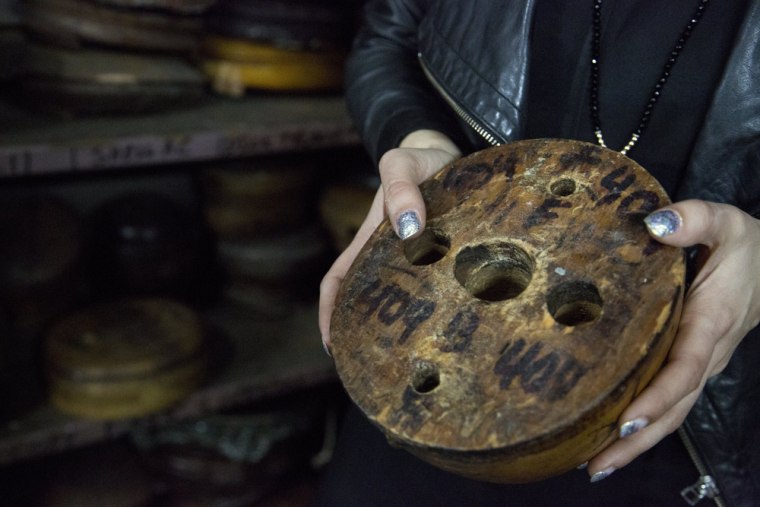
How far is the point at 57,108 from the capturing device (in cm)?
134

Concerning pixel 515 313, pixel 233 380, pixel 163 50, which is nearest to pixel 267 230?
pixel 233 380

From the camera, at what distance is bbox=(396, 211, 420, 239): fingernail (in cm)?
65

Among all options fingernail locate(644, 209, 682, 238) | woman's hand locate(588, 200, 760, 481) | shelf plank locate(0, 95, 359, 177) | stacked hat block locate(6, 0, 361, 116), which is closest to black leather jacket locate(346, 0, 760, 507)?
woman's hand locate(588, 200, 760, 481)

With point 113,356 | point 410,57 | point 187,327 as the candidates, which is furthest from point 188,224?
point 410,57

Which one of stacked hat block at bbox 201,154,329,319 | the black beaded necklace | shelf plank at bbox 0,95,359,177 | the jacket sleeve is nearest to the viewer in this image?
the black beaded necklace

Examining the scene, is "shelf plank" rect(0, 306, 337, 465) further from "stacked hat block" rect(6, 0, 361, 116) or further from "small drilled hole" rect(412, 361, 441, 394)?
"small drilled hole" rect(412, 361, 441, 394)

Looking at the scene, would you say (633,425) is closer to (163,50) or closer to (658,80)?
(658,80)

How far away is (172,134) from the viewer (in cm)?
134

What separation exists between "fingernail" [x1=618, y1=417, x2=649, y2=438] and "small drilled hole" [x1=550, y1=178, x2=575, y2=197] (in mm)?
201

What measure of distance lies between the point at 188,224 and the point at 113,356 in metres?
0.37

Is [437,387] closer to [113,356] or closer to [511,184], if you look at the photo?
[511,184]

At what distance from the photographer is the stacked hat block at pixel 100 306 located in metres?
1.41

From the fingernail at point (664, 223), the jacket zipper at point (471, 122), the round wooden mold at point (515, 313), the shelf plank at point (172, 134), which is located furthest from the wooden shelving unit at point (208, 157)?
the fingernail at point (664, 223)

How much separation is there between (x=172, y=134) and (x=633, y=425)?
102 centimetres
